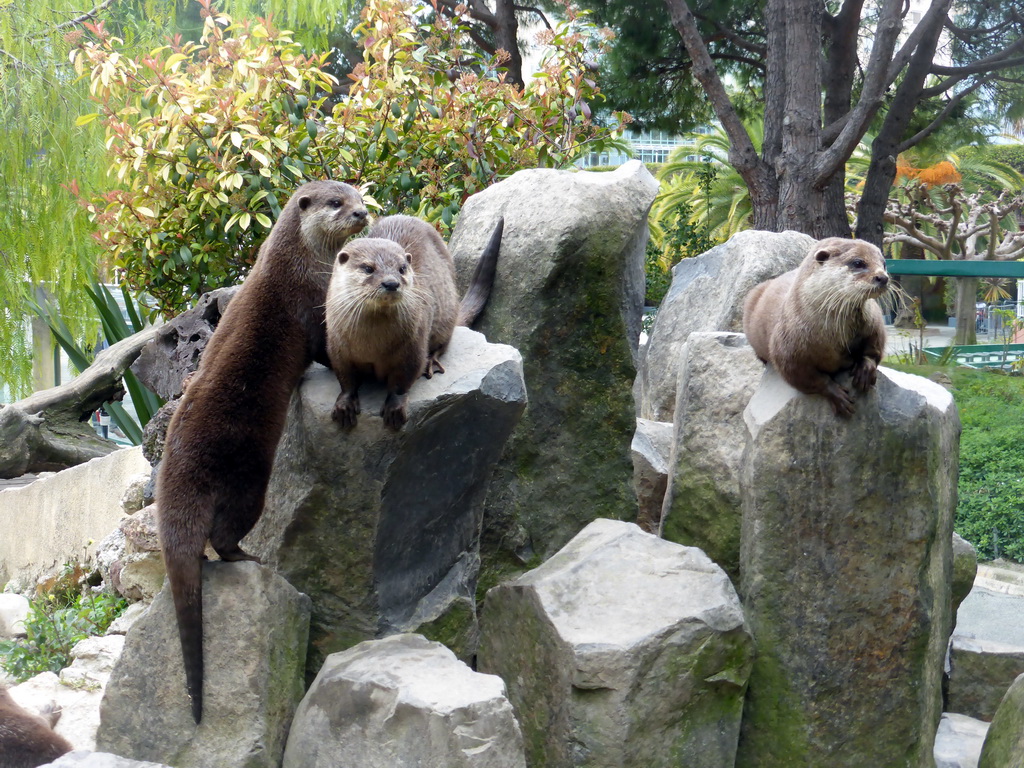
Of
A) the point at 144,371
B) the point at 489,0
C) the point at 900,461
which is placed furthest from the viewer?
the point at 489,0

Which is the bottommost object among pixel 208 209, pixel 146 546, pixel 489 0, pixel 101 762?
pixel 146 546

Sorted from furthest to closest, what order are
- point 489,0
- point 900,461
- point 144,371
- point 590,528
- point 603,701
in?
point 489,0
point 144,371
point 590,528
point 900,461
point 603,701

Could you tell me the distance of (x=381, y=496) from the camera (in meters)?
3.37

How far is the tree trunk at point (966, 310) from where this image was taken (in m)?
9.84

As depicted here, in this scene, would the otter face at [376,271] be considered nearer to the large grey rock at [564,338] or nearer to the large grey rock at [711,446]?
the large grey rock at [564,338]

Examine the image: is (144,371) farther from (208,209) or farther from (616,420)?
(616,420)

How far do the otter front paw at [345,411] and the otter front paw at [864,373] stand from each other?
1.68 m

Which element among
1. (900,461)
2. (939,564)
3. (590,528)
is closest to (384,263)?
(590,528)

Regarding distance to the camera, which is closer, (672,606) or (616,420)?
(672,606)

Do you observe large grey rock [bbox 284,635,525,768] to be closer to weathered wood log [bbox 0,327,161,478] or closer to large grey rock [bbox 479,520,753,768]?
large grey rock [bbox 479,520,753,768]

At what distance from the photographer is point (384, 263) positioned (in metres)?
3.14

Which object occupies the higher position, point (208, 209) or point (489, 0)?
Result: point (489, 0)

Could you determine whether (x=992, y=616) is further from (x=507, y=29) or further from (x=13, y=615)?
(x=507, y=29)

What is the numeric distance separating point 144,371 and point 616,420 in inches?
99.8
